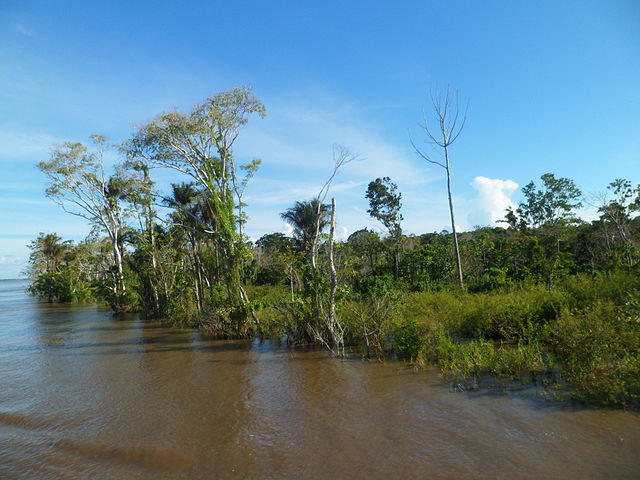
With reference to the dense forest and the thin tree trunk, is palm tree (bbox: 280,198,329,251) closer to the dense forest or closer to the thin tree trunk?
the dense forest

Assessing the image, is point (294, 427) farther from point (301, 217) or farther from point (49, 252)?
point (49, 252)

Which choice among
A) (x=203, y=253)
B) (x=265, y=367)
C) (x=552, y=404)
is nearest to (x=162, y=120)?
(x=203, y=253)

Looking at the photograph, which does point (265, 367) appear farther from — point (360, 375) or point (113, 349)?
point (113, 349)

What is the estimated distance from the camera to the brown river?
4820mm

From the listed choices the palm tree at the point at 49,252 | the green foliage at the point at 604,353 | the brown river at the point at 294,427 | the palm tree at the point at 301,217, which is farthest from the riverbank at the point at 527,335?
the palm tree at the point at 49,252

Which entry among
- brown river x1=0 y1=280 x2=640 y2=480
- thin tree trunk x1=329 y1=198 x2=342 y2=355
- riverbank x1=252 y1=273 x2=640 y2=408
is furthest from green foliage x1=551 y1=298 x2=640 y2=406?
thin tree trunk x1=329 y1=198 x2=342 y2=355

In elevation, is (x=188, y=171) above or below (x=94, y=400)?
above

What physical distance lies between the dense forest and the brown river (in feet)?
3.04

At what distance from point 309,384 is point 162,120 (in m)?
11.4

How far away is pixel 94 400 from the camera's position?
7957mm

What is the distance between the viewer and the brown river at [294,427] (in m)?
4.82

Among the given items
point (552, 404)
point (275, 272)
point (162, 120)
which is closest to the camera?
point (552, 404)

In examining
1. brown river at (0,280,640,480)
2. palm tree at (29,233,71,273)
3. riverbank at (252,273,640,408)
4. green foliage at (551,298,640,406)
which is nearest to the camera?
brown river at (0,280,640,480)

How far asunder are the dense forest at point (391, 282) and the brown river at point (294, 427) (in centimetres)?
93
